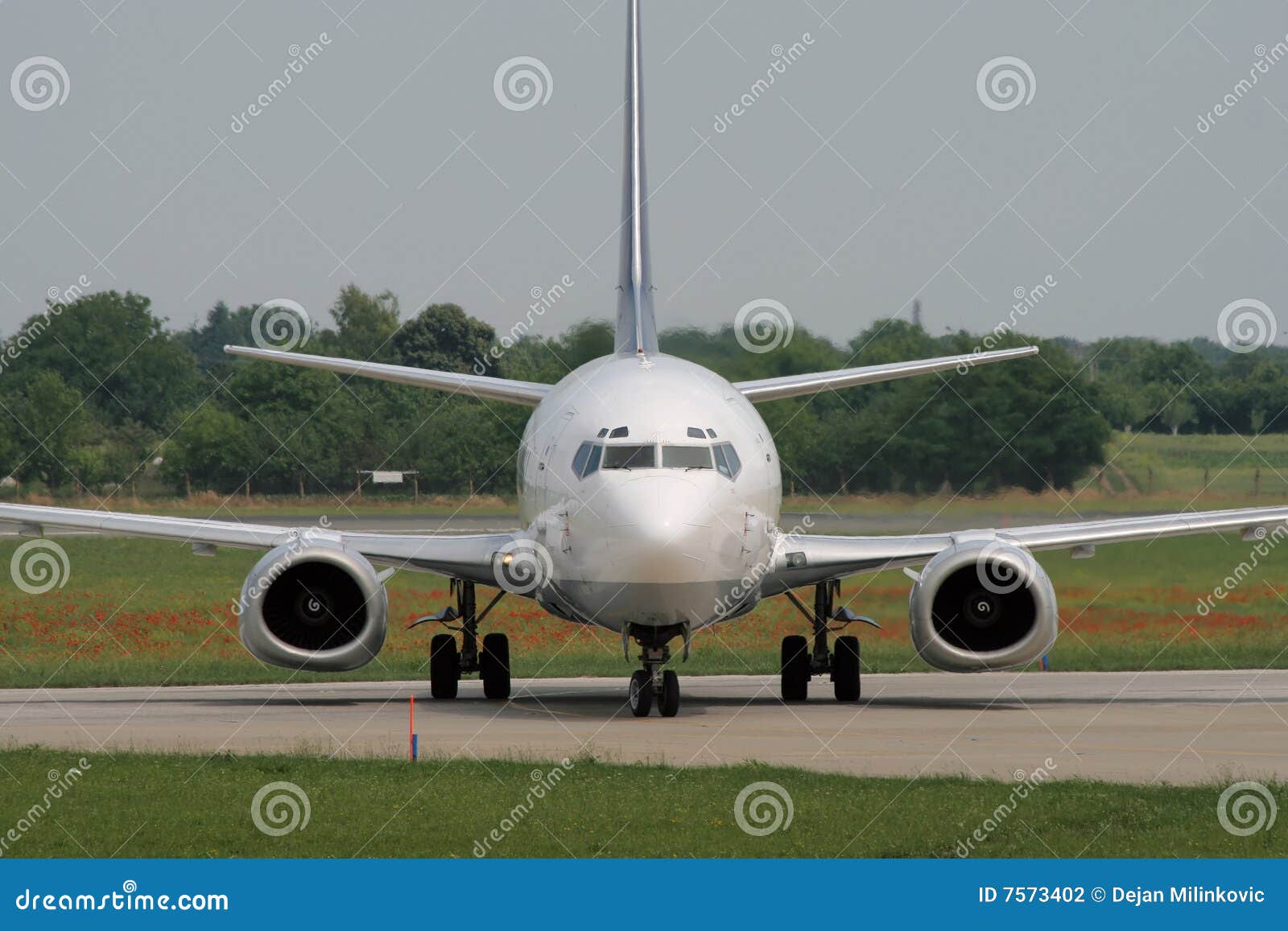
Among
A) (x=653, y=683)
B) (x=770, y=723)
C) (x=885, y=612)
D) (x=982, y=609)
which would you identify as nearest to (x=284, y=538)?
(x=653, y=683)

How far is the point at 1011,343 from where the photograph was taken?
4369 cm

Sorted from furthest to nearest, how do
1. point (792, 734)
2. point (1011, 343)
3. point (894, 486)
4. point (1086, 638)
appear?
point (1011, 343), point (894, 486), point (1086, 638), point (792, 734)

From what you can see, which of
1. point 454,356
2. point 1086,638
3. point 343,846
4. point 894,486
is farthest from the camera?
point 454,356

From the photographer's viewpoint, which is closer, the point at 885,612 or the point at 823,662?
the point at 823,662

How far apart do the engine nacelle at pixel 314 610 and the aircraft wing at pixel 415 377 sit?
2436mm

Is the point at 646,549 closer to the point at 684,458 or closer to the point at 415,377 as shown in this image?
the point at 684,458

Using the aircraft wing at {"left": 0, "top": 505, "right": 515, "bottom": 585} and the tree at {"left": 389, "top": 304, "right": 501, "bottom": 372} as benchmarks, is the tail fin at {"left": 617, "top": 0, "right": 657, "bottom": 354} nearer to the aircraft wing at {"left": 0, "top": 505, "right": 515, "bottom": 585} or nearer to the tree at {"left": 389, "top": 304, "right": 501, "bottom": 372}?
the aircraft wing at {"left": 0, "top": 505, "right": 515, "bottom": 585}

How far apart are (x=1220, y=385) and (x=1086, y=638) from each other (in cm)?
1586

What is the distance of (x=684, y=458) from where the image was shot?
1962cm

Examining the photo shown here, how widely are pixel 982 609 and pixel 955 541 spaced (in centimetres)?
91

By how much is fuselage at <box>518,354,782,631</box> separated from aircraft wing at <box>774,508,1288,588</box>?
0.82m

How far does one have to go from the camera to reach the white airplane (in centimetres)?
1941

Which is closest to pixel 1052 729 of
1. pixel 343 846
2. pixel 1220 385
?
pixel 343 846

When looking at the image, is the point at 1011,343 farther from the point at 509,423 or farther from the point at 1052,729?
the point at 1052,729
